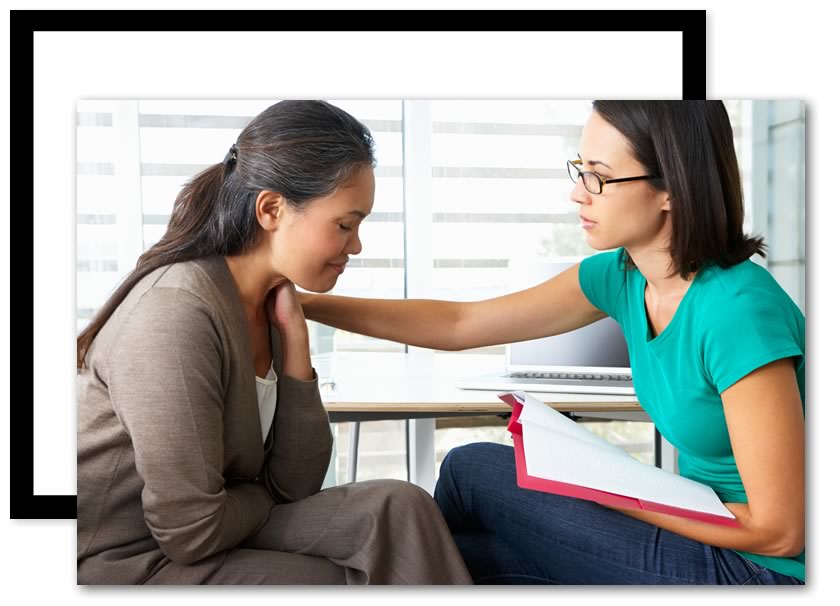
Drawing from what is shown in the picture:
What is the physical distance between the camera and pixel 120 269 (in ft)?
5.60

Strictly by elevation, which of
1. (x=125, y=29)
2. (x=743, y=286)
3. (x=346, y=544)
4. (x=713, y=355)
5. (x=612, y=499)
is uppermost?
(x=125, y=29)

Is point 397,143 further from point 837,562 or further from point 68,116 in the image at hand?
point 837,562

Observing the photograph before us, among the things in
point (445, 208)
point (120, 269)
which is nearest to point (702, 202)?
point (445, 208)

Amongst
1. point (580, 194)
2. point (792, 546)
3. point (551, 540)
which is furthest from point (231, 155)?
point (792, 546)

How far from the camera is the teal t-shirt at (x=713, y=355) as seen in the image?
4.92ft

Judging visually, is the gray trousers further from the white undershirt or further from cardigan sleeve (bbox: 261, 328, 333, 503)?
the white undershirt

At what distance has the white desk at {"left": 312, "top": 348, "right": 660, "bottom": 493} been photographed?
1.78 metres

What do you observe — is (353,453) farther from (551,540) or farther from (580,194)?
(580,194)

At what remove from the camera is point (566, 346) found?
1.82 metres

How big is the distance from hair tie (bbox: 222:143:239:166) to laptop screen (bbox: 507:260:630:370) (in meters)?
0.55

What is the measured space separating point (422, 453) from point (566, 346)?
34cm

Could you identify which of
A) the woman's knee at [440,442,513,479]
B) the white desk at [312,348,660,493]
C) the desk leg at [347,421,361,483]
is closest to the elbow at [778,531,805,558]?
the white desk at [312,348,660,493]

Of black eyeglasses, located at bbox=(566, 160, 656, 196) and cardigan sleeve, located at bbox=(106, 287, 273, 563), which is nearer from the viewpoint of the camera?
cardigan sleeve, located at bbox=(106, 287, 273, 563)

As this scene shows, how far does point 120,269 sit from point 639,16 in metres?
1.09
